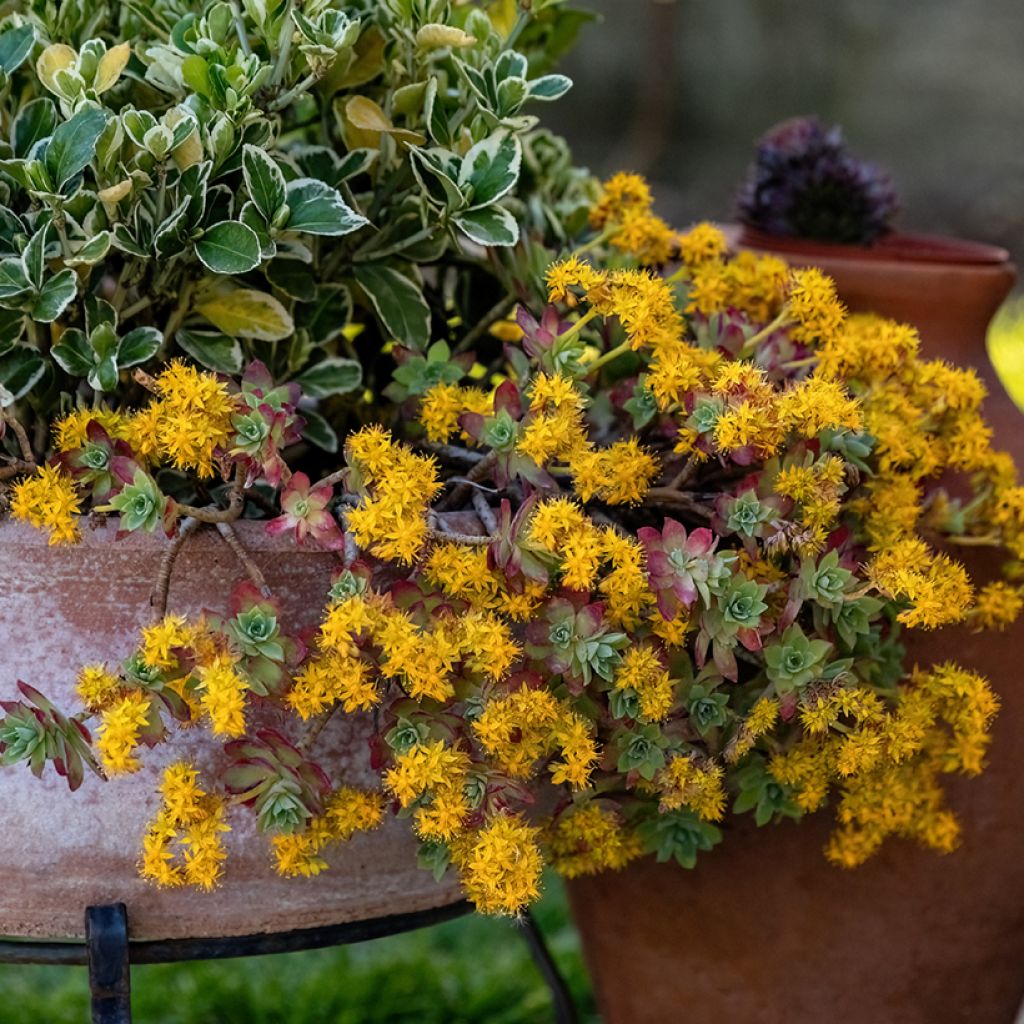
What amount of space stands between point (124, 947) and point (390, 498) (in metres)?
0.37

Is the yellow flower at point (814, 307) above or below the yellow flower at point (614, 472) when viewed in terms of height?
above

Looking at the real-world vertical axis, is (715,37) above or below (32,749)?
above

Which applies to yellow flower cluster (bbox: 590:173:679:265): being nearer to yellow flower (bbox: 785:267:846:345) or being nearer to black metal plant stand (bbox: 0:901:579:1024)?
yellow flower (bbox: 785:267:846:345)

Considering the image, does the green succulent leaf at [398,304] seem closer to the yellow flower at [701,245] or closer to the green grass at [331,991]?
the yellow flower at [701,245]

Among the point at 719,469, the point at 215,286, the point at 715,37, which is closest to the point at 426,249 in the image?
the point at 215,286

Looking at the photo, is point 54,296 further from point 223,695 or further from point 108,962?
point 108,962

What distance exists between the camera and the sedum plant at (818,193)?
1.32 metres

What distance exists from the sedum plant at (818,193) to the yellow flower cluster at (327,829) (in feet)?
2.48

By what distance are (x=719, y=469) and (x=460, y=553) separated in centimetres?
26

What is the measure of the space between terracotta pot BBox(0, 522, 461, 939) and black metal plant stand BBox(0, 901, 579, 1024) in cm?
2

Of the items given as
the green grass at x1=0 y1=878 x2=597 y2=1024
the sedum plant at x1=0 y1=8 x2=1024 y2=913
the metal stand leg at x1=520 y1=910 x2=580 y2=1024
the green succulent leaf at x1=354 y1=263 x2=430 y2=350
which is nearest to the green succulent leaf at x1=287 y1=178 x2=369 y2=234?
the sedum plant at x1=0 y1=8 x2=1024 y2=913

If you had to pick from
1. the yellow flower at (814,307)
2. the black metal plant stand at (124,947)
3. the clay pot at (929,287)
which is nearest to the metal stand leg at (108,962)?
the black metal plant stand at (124,947)

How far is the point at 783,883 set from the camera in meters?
1.18

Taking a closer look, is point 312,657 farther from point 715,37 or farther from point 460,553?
point 715,37
